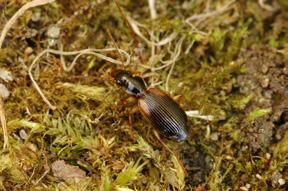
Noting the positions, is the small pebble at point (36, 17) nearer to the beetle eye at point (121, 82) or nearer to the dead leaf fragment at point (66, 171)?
the beetle eye at point (121, 82)

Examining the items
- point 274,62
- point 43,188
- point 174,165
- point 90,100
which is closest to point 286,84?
point 274,62

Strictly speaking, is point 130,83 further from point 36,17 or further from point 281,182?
point 281,182

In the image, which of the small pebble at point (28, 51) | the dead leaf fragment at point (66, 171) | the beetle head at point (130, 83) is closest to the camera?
the dead leaf fragment at point (66, 171)

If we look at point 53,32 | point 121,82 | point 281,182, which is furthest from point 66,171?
point 281,182

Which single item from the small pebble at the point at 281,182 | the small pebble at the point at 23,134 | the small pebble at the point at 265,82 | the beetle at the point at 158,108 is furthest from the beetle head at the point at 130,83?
the small pebble at the point at 281,182

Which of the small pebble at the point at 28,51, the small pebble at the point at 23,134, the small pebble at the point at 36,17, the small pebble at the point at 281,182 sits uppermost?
the small pebble at the point at 36,17

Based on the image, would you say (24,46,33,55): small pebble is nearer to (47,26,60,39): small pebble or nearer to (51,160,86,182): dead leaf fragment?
(47,26,60,39): small pebble
